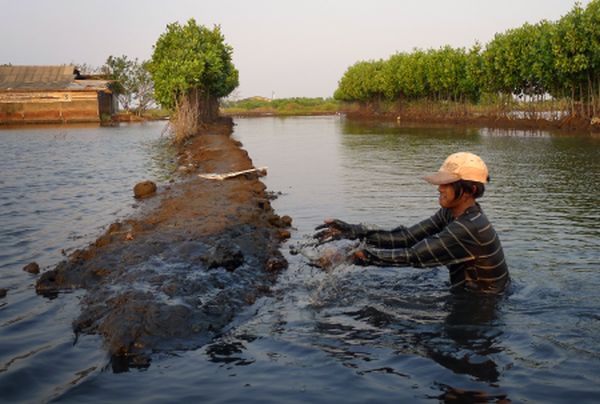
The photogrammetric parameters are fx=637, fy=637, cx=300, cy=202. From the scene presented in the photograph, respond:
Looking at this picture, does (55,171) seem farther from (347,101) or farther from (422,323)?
(347,101)

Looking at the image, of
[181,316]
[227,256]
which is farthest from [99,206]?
[181,316]

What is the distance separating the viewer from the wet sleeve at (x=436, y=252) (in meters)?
5.46

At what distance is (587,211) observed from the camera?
12281mm

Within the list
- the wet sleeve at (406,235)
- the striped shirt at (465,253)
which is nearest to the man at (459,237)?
the striped shirt at (465,253)

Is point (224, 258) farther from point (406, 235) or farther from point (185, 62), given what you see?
point (185, 62)

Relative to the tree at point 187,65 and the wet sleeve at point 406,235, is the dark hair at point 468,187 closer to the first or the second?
the wet sleeve at point 406,235

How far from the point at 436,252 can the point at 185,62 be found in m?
29.3

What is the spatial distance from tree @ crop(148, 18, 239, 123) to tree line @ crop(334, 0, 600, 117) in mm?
19633

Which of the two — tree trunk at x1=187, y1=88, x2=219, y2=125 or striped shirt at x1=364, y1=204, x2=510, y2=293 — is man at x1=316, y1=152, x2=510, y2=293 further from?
tree trunk at x1=187, y1=88, x2=219, y2=125

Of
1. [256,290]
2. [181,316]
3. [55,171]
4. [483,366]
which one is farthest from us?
[55,171]

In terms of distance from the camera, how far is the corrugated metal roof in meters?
57.7

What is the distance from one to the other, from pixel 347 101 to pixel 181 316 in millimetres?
99078

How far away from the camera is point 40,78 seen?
61.7 meters

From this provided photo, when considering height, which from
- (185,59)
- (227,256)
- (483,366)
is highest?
(185,59)
